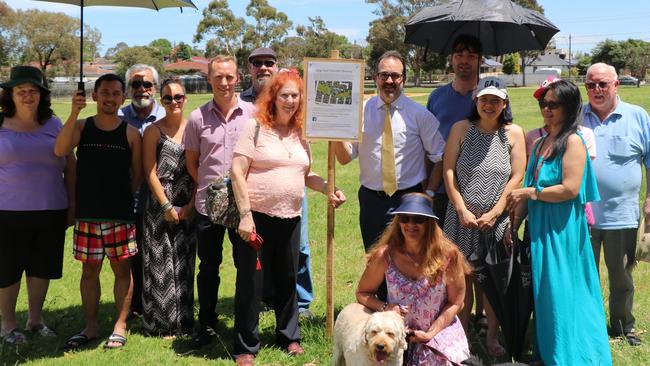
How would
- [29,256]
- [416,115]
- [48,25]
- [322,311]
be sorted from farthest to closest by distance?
1. [48,25]
2. [322,311]
3. [29,256]
4. [416,115]

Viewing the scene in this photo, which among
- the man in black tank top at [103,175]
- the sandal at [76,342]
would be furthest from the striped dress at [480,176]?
the sandal at [76,342]

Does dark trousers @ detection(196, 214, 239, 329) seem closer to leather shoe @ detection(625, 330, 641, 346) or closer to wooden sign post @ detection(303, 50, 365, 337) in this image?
wooden sign post @ detection(303, 50, 365, 337)

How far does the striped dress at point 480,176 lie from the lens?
4820 millimetres

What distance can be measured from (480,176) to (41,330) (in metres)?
4.20

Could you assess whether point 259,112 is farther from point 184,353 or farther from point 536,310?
point 536,310

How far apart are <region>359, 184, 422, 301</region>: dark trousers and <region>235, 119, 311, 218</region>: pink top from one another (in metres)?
0.69

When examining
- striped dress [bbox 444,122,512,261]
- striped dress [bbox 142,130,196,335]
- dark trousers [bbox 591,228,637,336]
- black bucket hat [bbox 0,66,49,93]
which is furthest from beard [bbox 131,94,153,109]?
dark trousers [bbox 591,228,637,336]

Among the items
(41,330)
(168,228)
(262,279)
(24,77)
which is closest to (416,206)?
(262,279)

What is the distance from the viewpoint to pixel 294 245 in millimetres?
5168

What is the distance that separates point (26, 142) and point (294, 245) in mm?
2443

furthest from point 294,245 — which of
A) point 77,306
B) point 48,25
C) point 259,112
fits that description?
point 48,25

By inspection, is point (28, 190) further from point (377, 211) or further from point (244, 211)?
point (377, 211)

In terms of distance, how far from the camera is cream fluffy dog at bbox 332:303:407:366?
13.0 ft

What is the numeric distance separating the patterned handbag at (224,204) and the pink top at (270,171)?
69 millimetres
